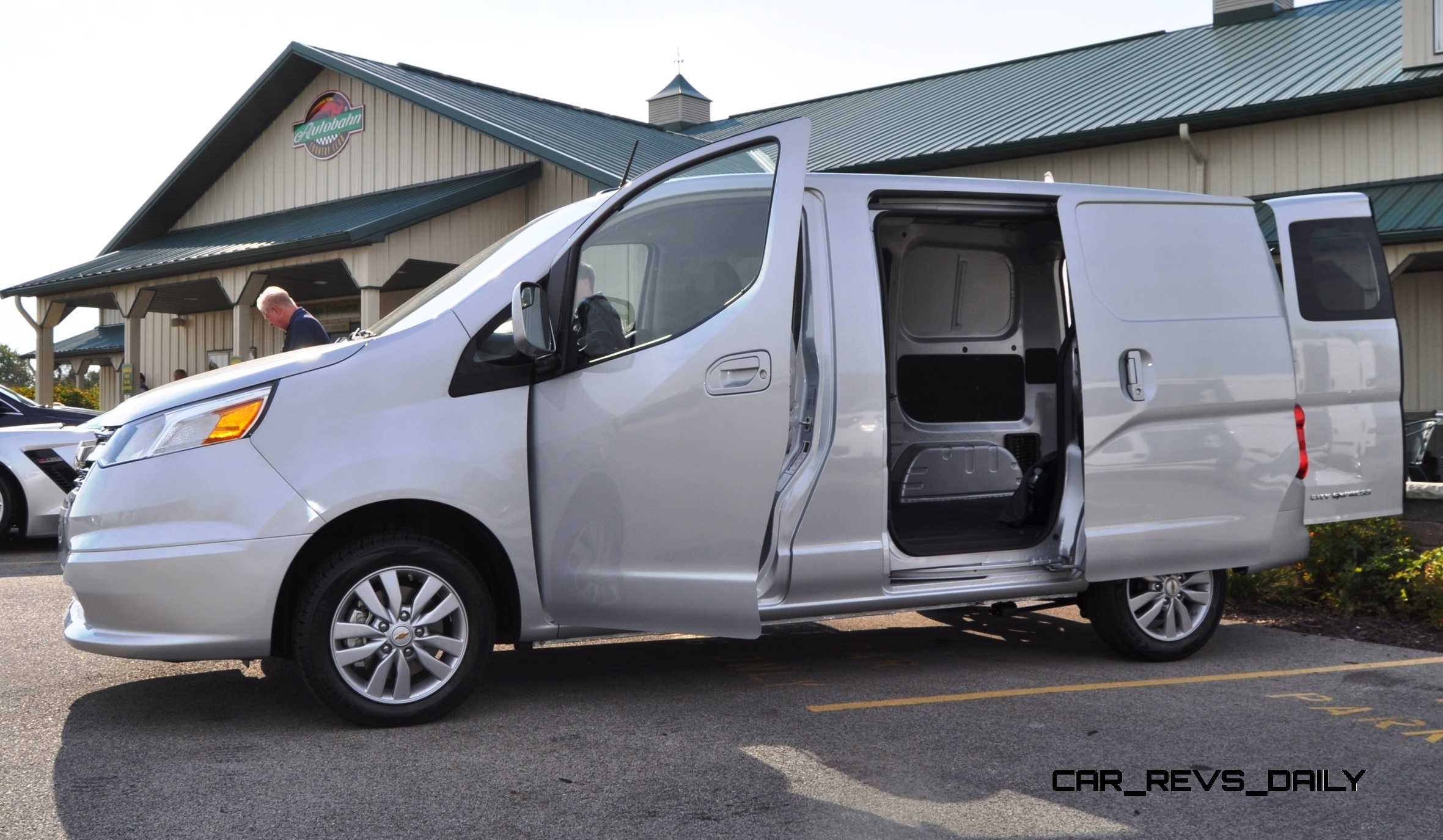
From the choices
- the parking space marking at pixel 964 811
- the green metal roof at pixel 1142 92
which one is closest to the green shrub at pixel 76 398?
the green metal roof at pixel 1142 92

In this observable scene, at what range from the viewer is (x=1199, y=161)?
16.3 meters

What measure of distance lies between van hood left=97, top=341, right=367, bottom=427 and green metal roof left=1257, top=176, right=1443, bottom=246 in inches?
413

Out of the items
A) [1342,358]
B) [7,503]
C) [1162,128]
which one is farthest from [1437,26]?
[7,503]

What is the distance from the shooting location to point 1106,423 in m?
5.75

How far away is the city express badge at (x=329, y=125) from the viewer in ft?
68.0

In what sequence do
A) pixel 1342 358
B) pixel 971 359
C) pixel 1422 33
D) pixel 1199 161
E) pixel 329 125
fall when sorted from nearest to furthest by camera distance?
pixel 1342 358 < pixel 971 359 < pixel 1422 33 < pixel 1199 161 < pixel 329 125

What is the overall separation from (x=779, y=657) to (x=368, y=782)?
2535 millimetres

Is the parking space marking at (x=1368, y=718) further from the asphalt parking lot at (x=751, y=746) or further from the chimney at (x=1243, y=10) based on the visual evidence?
the chimney at (x=1243, y=10)

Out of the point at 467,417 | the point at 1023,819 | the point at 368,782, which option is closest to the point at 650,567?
the point at 467,417

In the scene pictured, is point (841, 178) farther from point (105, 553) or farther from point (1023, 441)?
point (105, 553)

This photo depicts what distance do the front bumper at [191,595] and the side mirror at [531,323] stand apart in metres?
1.04

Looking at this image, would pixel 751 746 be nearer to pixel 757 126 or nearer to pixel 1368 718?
pixel 1368 718

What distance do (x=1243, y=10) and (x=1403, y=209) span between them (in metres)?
6.39

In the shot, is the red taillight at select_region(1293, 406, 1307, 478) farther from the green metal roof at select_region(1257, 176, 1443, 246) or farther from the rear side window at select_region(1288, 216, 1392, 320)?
the green metal roof at select_region(1257, 176, 1443, 246)
